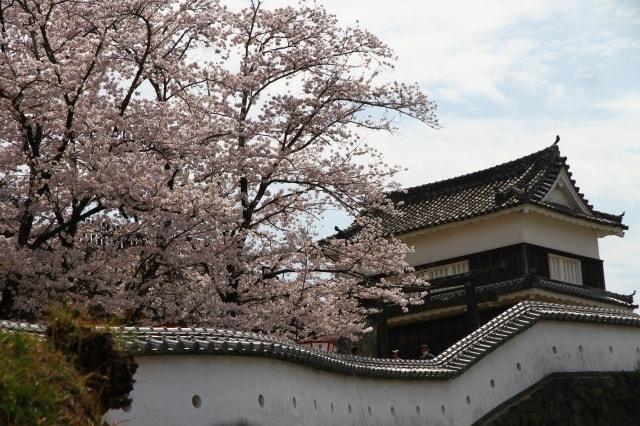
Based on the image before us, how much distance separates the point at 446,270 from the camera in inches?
1262

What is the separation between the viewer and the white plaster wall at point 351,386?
12.1 m

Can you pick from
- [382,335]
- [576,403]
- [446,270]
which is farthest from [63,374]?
[446,270]

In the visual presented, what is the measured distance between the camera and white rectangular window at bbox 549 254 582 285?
31.8m

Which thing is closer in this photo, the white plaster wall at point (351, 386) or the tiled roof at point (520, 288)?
the white plaster wall at point (351, 386)

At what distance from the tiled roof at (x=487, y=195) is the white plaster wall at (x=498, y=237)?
17.4 inches

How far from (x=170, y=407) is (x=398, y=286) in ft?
45.9

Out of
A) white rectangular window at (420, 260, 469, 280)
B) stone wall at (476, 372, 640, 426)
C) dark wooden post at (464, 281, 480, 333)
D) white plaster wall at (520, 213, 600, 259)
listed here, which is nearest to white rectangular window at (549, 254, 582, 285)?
white plaster wall at (520, 213, 600, 259)

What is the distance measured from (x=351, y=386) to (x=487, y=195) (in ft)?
60.5

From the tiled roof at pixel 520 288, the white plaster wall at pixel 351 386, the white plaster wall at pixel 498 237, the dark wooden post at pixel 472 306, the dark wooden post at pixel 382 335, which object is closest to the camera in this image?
the white plaster wall at pixel 351 386

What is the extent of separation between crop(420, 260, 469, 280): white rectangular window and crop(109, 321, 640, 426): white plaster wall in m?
9.15

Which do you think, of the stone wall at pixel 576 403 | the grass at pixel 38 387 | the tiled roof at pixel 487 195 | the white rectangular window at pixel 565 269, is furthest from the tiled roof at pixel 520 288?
the grass at pixel 38 387

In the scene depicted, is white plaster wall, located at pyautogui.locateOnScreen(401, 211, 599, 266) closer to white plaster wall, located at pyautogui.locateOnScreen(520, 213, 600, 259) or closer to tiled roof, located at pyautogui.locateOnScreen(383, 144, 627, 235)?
white plaster wall, located at pyautogui.locateOnScreen(520, 213, 600, 259)

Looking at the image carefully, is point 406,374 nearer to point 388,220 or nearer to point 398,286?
point 398,286

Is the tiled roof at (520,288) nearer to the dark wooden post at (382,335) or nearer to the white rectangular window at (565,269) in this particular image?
the white rectangular window at (565,269)
